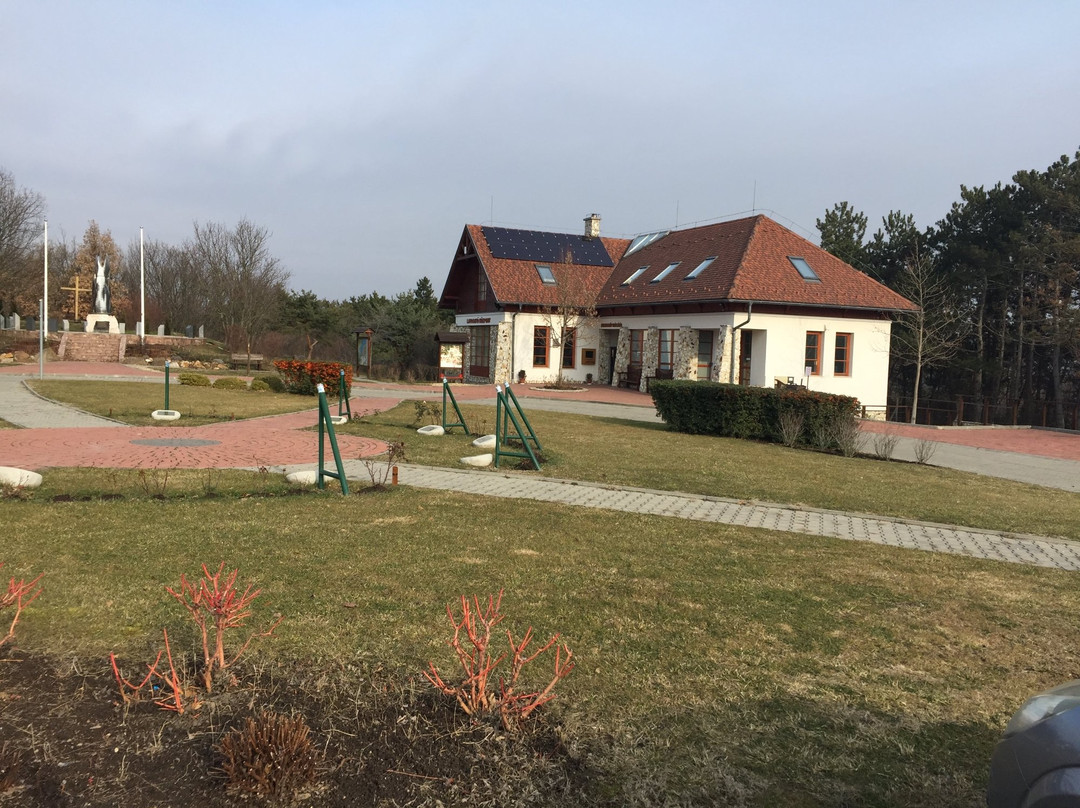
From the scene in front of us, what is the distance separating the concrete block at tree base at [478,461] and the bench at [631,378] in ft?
73.7

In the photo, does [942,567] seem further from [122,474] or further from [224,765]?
[122,474]

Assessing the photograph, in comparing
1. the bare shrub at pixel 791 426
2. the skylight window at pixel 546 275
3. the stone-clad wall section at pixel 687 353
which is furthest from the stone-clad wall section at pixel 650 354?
the bare shrub at pixel 791 426

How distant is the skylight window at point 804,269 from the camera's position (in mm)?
29953

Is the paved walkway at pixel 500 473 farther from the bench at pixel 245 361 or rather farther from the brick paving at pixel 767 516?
the bench at pixel 245 361

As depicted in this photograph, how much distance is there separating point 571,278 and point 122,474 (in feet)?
90.7

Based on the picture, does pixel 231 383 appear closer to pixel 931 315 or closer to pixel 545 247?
pixel 545 247

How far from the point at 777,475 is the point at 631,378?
2284cm

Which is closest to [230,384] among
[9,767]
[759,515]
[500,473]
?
[500,473]

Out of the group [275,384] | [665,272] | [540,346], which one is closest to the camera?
[275,384]

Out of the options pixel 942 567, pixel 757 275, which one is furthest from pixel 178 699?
pixel 757 275

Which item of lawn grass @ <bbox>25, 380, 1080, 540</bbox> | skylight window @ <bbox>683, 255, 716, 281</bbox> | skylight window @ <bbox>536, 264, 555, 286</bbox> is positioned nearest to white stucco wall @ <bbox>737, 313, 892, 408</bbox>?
skylight window @ <bbox>683, 255, 716, 281</bbox>

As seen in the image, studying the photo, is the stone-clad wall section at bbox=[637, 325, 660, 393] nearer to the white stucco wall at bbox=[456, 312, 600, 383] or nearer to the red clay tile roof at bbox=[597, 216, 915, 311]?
the red clay tile roof at bbox=[597, 216, 915, 311]

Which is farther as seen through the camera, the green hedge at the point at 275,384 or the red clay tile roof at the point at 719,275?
the red clay tile roof at the point at 719,275

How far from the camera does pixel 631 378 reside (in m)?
34.4
